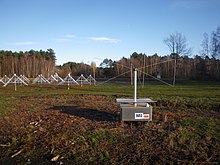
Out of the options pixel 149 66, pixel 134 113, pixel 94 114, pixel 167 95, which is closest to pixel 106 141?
pixel 134 113

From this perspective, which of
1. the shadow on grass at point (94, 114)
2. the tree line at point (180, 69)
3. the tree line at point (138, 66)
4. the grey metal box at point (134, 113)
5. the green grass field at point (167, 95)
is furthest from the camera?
the tree line at point (138, 66)

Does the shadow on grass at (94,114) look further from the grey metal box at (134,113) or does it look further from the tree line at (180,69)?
the tree line at (180,69)

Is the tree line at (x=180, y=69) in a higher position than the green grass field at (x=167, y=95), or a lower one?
higher

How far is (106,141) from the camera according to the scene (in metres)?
8.02

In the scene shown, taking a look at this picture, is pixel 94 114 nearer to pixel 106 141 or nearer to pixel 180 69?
pixel 106 141

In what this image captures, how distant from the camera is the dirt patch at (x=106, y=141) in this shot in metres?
6.78

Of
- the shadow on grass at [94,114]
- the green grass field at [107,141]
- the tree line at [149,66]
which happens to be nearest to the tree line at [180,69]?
the tree line at [149,66]

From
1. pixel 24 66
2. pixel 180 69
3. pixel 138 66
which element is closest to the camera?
pixel 180 69

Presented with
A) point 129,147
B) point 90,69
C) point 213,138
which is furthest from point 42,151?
point 90,69

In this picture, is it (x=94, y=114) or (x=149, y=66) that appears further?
(x=149, y=66)

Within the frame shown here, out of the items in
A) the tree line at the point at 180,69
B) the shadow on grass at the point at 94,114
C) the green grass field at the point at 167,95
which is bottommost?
the shadow on grass at the point at 94,114

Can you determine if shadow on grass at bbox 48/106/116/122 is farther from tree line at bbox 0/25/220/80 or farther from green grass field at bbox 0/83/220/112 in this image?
tree line at bbox 0/25/220/80

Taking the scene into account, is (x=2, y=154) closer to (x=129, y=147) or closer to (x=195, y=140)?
(x=129, y=147)

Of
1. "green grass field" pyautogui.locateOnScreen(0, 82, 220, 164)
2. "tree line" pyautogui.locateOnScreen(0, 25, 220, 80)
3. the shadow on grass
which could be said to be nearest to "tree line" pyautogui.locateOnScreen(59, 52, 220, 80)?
"tree line" pyautogui.locateOnScreen(0, 25, 220, 80)
